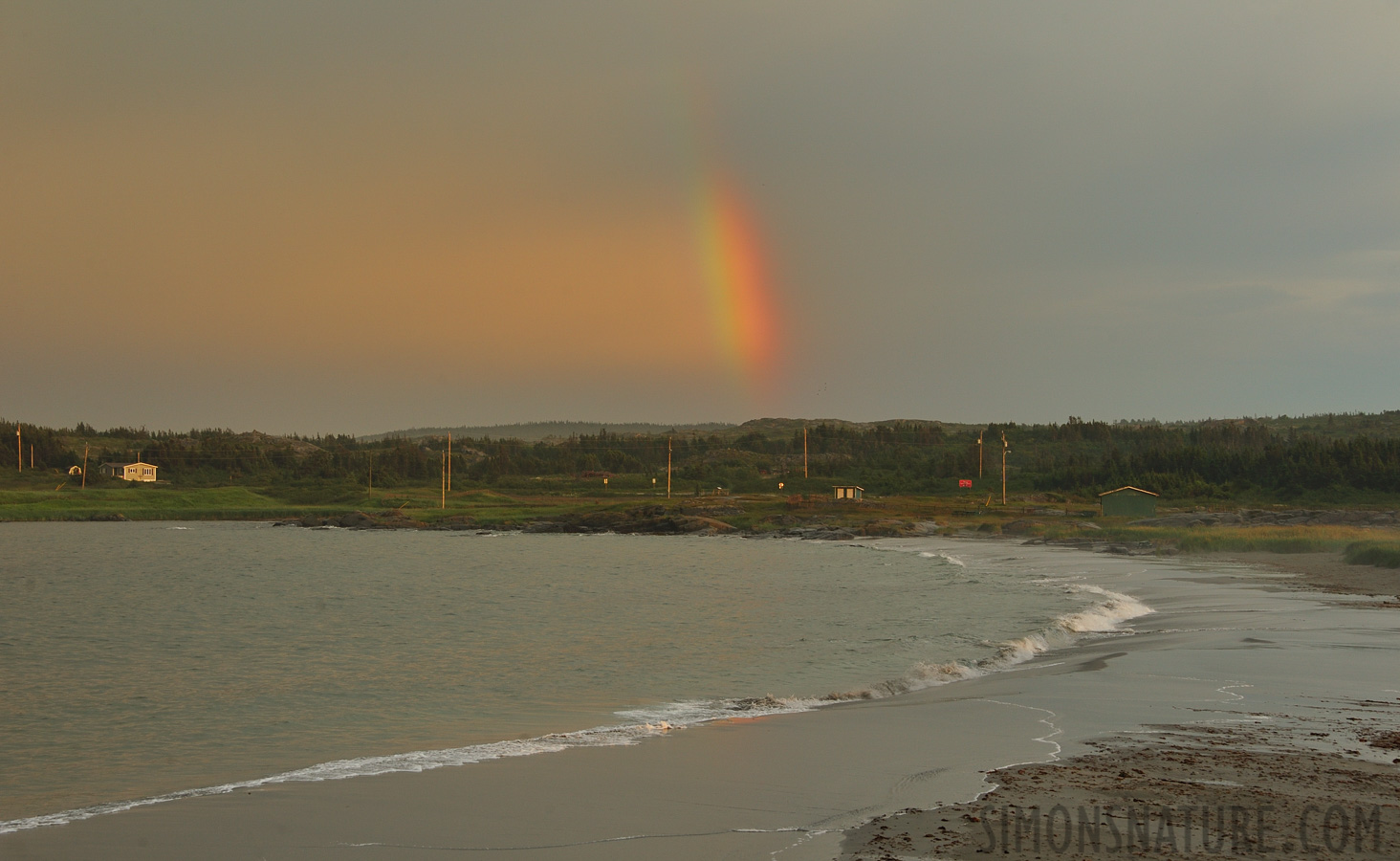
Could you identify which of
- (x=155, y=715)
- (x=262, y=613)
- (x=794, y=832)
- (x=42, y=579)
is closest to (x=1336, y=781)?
(x=794, y=832)

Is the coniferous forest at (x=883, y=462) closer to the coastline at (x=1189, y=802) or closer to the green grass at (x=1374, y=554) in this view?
the green grass at (x=1374, y=554)

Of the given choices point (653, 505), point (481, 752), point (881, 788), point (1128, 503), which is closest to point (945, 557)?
point (1128, 503)

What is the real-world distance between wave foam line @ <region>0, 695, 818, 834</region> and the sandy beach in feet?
1.00

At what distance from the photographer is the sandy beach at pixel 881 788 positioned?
7.07 m

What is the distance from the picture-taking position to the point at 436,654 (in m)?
20.3

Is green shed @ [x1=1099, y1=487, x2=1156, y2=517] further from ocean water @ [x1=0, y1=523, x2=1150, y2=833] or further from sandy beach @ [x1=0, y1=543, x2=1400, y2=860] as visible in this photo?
sandy beach @ [x1=0, y1=543, x2=1400, y2=860]

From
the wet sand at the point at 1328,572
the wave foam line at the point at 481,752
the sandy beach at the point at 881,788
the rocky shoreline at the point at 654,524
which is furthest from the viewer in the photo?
the rocky shoreline at the point at 654,524

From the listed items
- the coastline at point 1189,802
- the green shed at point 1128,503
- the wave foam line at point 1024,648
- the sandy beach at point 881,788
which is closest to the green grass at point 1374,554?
the wave foam line at point 1024,648

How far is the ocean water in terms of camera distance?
1118cm

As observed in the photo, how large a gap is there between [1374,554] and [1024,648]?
23690 mm

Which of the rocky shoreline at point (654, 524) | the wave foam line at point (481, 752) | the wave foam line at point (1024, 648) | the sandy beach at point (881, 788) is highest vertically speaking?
the sandy beach at point (881, 788)

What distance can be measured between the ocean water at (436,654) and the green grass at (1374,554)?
31.5ft

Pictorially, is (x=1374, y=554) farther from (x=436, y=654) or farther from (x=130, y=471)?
(x=130, y=471)

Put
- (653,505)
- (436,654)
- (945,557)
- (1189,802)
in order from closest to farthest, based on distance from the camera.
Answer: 1. (1189,802)
2. (436,654)
3. (945,557)
4. (653,505)
